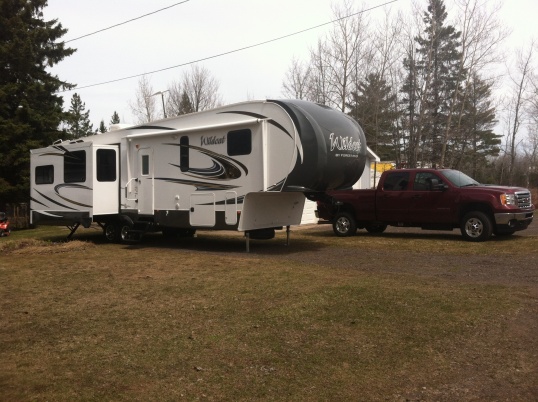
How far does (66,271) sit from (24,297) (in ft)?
7.10

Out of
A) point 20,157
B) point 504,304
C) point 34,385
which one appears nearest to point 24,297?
point 34,385

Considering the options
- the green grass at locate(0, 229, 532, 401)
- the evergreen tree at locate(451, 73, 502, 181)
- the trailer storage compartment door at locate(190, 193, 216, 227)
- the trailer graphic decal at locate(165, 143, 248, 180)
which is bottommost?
the green grass at locate(0, 229, 532, 401)

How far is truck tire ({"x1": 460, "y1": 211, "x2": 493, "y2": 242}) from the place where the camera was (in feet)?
39.0

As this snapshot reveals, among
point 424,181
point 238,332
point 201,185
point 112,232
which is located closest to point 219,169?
point 201,185

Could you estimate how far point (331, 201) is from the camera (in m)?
11.9

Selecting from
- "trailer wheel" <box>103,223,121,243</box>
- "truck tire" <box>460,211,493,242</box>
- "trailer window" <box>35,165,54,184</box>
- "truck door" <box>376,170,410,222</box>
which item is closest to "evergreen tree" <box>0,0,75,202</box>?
"trailer window" <box>35,165,54,184</box>

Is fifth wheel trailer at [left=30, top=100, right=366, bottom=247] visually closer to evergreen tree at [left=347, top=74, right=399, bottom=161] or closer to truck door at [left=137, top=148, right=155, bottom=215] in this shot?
truck door at [left=137, top=148, right=155, bottom=215]

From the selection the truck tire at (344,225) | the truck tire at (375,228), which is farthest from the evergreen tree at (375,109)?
the truck tire at (344,225)

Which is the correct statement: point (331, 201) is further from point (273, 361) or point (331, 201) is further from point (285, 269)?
point (273, 361)

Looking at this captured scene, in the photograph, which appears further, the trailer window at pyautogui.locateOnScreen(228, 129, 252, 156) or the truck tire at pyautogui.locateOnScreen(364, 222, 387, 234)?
the truck tire at pyautogui.locateOnScreen(364, 222, 387, 234)

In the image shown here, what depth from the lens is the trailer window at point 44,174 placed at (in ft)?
48.8

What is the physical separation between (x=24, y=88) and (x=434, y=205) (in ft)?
74.7

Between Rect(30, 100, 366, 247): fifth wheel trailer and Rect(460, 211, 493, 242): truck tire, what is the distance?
2.90 metres

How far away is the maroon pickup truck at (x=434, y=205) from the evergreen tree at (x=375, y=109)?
17657 mm
